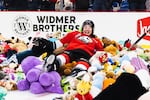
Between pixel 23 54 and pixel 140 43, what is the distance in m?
1.15

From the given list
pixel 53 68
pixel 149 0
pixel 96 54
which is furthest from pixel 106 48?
pixel 149 0

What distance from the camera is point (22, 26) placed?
380 centimetres

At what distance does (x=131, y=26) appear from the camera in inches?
144

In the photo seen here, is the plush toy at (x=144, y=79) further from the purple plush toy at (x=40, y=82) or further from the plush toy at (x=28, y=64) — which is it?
the plush toy at (x=28, y=64)

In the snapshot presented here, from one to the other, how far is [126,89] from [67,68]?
1333 mm

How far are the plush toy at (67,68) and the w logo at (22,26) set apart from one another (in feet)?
4.06

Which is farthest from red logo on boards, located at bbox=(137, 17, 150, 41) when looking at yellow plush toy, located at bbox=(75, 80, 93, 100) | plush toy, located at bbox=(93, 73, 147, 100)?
plush toy, located at bbox=(93, 73, 147, 100)

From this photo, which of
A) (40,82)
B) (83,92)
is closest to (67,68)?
(40,82)

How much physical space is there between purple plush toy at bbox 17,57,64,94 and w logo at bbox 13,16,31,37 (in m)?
1.43

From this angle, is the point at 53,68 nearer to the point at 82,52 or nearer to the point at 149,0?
the point at 82,52

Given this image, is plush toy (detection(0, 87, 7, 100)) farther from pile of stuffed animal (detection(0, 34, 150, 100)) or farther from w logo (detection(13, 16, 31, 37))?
w logo (detection(13, 16, 31, 37))

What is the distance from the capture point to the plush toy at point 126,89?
4.19 feet

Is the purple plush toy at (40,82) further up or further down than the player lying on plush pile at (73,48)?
further down

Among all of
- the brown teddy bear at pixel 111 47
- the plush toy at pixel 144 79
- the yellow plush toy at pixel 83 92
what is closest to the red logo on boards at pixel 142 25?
the brown teddy bear at pixel 111 47
